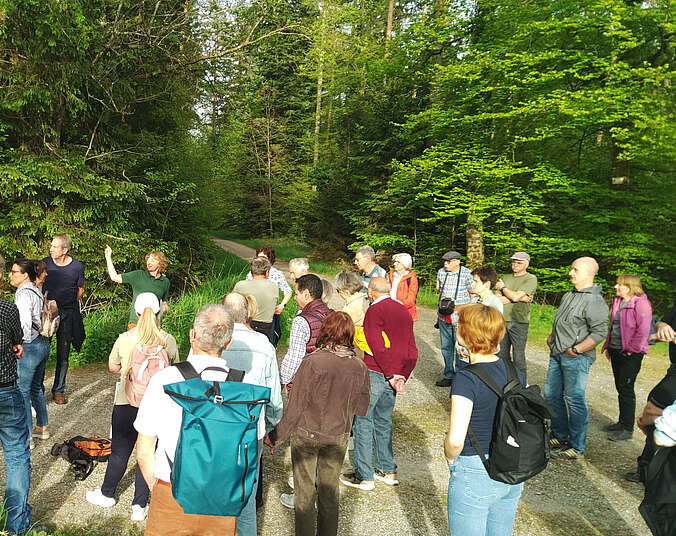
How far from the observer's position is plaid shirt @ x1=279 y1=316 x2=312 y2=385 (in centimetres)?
374

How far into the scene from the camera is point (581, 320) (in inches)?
194

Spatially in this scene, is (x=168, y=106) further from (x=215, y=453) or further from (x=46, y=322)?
(x=215, y=453)

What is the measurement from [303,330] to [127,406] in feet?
4.90

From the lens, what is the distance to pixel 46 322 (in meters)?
4.43

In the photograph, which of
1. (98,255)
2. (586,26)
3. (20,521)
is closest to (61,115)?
(98,255)

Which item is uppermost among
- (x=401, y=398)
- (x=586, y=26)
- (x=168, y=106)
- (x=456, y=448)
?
(x=586, y=26)

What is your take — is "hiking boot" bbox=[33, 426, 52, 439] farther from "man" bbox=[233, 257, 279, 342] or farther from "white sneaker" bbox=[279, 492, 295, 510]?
"white sneaker" bbox=[279, 492, 295, 510]

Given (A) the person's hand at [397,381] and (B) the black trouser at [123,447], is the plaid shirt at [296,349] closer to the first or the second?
(A) the person's hand at [397,381]

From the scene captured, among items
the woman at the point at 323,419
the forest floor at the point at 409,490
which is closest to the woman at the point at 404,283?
the forest floor at the point at 409,490

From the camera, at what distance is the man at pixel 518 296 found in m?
6.46

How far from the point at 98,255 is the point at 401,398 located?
7.11 m

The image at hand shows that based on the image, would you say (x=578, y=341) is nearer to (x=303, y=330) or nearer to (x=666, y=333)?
(x=666, y=333)

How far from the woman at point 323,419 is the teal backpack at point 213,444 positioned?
34.3 inches

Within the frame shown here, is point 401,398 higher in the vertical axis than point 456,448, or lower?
lower
